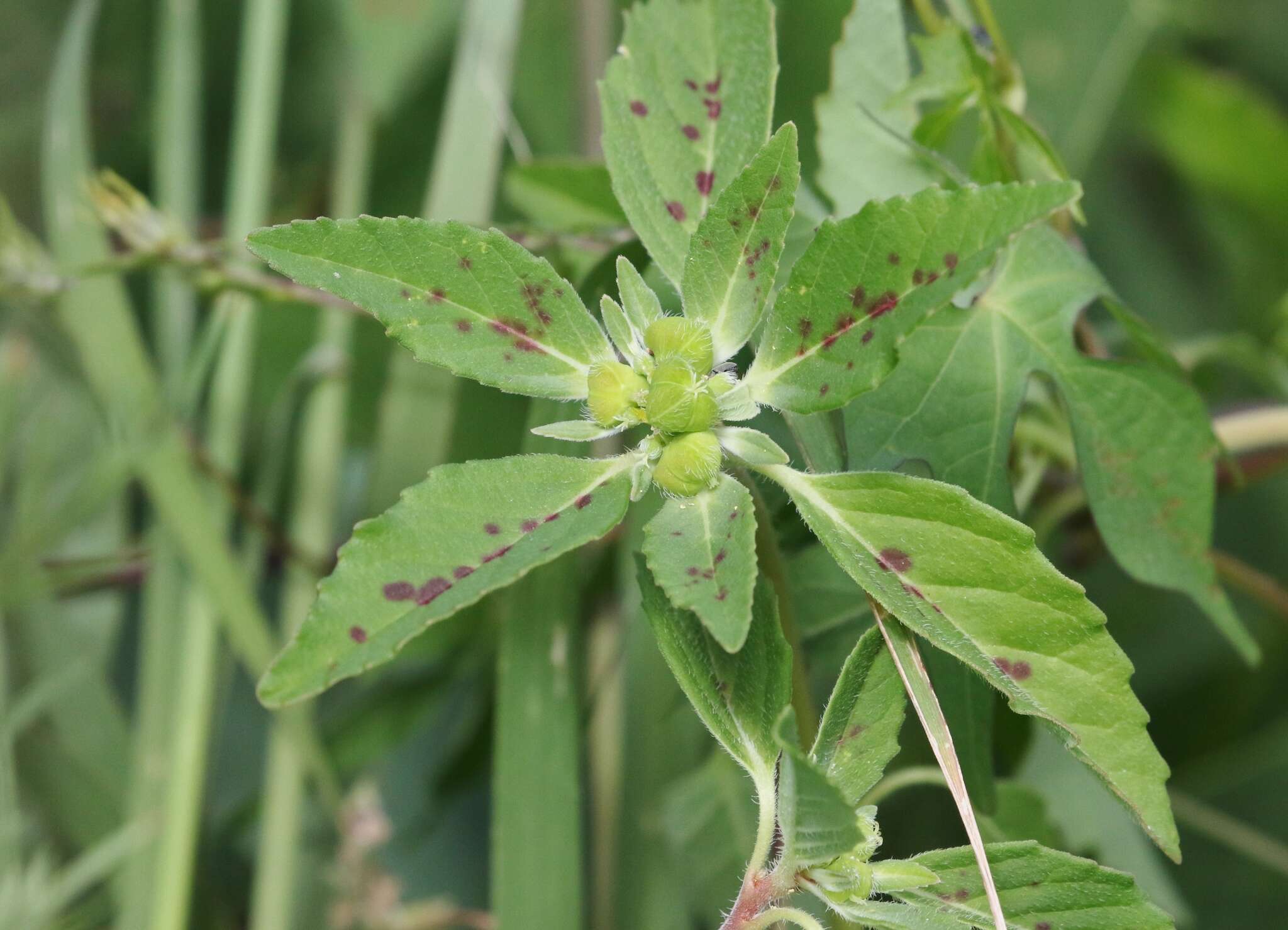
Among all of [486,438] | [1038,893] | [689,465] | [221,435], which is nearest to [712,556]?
[689,465]

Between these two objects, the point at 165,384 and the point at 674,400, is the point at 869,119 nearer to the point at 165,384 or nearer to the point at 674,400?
the point at 674,400

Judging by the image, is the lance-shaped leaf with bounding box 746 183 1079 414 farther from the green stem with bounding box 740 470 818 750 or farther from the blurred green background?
the blurred green background

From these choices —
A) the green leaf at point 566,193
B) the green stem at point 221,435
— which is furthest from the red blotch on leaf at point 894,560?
the green stem at point 221,435

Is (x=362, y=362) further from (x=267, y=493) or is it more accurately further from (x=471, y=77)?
(x=471, y=77)

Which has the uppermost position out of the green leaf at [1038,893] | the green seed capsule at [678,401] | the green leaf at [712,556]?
the green seed capsule at [678,401]

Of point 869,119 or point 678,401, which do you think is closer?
point 678,401

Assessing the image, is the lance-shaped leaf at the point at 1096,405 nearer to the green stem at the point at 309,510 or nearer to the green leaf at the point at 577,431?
the green leaf at the point at 577,431

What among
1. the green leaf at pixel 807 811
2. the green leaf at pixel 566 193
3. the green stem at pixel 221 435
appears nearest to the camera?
the green leaf at pixel 807 811
